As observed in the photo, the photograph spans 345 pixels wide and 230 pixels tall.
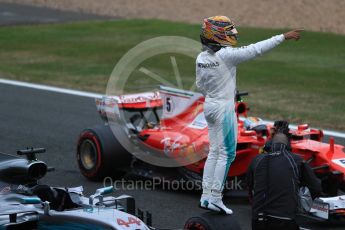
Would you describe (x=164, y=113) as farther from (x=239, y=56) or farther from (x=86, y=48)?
(x=86, y=48)

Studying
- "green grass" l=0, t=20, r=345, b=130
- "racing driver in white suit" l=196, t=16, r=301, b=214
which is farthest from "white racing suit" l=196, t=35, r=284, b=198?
"green grass" l=0, t=20, r=345, b=130

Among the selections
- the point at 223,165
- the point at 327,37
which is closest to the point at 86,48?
the point at 327,37

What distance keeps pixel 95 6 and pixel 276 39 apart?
77.0ft

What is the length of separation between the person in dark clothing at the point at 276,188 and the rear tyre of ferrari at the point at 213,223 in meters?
0.30

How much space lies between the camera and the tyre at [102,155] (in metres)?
11.5

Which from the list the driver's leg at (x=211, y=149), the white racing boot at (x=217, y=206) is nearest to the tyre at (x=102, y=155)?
the driver's leg at (x=211, y=149)

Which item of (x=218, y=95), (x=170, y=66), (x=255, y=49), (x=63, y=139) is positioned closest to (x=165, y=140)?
(x=218, y=95)

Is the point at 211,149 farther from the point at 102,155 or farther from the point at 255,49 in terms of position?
the point at 102,155

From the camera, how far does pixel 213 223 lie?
8.12m

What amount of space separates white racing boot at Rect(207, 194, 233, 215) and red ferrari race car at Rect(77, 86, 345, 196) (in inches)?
75.6

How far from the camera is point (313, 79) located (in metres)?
19.6

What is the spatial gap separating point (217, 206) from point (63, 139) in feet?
20.3

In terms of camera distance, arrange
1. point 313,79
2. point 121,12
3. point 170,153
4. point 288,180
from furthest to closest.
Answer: point 121,12
point 313,79
point 170,153
point 288,180

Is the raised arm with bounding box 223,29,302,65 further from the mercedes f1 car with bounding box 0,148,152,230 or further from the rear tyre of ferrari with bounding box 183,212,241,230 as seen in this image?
the mercedes f1 car with bounding box 0,148,152,230
